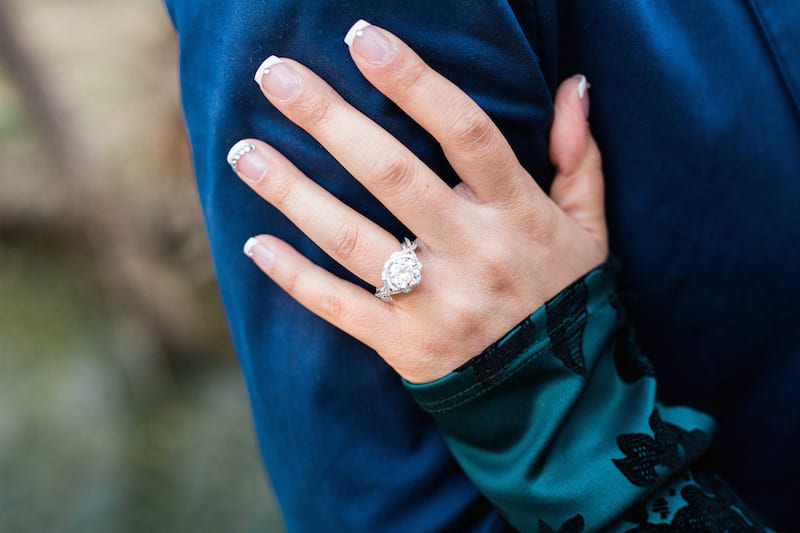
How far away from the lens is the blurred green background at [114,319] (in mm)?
2336

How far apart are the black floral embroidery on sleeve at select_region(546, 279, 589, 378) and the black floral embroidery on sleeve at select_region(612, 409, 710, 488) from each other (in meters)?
0.09

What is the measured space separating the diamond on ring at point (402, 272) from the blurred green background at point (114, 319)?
183 cm

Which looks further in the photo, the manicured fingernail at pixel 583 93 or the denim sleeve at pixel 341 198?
the manicured fingernail at pixel 583 93

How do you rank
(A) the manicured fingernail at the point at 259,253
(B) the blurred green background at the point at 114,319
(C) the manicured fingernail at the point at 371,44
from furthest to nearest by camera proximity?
(B) the blurred green background at the point at 114,319 < (A) the manicured fingernail at the point at 259,253 < (C) the manicured fingernail at the point at 371,44

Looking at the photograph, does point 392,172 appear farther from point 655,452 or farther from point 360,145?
point 655,452

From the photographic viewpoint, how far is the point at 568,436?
2.52 ft

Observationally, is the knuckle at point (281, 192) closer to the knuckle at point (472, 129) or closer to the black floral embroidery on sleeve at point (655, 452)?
the knuckle at point (472, 129)

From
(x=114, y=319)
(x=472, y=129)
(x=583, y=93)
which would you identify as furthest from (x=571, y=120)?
(x=114, y=319)

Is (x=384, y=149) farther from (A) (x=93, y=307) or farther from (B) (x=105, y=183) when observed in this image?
(A) (x=93, y=307)

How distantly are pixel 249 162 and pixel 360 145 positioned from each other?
11 cm

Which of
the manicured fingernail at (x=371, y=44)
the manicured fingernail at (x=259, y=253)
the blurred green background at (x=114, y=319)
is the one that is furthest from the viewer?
the blurred green background at (x=114, y=319)

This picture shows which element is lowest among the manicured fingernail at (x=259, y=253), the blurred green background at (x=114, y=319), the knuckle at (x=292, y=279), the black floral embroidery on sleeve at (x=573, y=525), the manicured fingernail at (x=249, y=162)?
the blurred green background at (x=114, y=319)

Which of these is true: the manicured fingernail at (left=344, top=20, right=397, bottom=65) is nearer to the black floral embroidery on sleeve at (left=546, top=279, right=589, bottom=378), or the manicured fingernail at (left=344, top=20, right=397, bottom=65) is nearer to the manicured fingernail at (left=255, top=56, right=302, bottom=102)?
the manicured fingernail at (left=255, top=56, right=302, bottom=102)

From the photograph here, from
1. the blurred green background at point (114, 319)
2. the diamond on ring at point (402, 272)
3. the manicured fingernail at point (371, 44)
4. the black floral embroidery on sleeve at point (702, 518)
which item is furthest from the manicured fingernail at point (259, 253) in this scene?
the blurred green background at point (114, 319)
